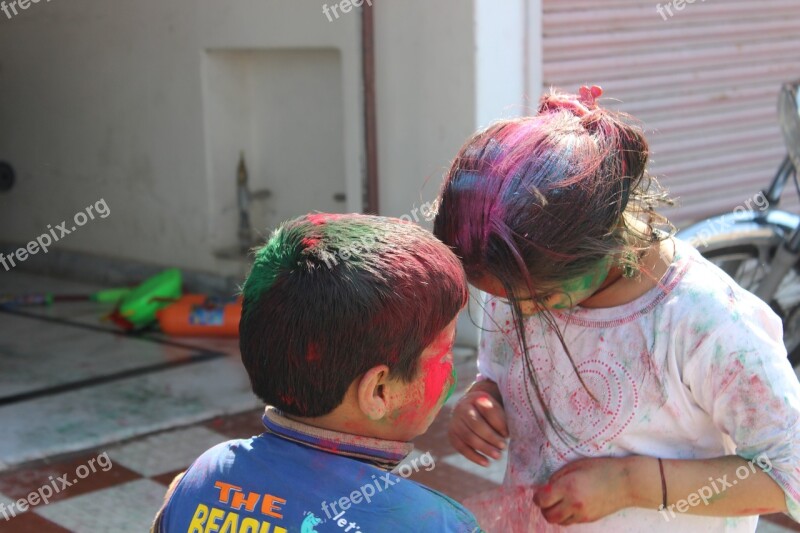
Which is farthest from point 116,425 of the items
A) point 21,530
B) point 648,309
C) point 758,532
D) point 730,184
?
point 730,184

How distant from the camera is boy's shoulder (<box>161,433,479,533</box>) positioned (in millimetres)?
1286

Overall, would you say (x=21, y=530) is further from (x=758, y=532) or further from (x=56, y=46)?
(x=56, y=46)

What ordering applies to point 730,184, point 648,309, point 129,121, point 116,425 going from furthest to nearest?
point 129,121 → point 730,184 → point 116,425 → point 648,309

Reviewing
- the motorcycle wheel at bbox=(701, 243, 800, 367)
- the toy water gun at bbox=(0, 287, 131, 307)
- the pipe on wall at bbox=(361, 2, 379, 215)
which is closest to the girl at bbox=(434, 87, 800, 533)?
the motorcycle wheel at bbox=(701, 243, 800, 367)

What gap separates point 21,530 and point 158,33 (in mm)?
3787

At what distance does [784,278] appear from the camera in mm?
3793

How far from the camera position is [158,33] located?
6219 millimetres

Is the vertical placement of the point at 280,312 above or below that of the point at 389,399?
above
